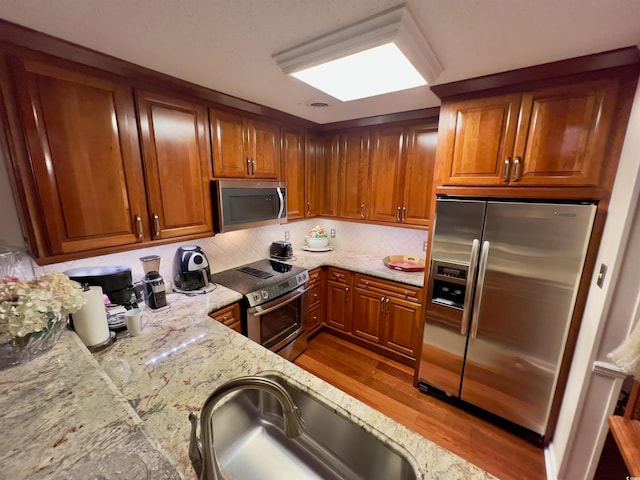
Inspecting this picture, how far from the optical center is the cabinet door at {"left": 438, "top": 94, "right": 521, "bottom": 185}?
1574mm

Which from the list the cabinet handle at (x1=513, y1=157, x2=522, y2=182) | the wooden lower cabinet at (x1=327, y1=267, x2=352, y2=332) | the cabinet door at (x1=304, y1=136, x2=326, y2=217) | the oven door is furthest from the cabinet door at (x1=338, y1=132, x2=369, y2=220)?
the cabinet handle at (x1=513, y1=157, x2=522, y2=182)

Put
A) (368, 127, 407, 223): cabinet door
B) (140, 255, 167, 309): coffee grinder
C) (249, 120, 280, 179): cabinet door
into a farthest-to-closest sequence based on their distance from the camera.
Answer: (368, 127, 407, 223): cabinet door < (249, 120, 280, 179): cabinet door < (140, 255, 167, 309): coffee grinder

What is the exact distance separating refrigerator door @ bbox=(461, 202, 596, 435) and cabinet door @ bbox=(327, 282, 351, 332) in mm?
1161

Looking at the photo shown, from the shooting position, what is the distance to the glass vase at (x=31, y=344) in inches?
34.3

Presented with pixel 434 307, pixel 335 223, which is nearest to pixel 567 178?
pixel 434 307

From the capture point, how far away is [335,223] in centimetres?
328

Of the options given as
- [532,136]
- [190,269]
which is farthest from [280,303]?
[532,136]

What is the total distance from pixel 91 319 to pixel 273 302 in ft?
3.73

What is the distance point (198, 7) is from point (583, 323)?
7.86 ft

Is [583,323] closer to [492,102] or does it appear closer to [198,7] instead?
[492,102]

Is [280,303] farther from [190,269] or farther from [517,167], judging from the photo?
[517,167]

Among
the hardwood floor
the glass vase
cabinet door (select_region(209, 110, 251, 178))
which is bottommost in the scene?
the hardwood floor

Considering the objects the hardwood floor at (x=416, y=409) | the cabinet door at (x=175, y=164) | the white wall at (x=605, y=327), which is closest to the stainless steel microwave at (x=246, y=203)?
the cabinet door at (x=175, y=164)

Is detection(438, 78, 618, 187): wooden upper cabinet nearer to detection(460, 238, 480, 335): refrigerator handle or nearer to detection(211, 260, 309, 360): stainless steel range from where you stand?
detection(460, 238, 480, 335): refrigerator handle
